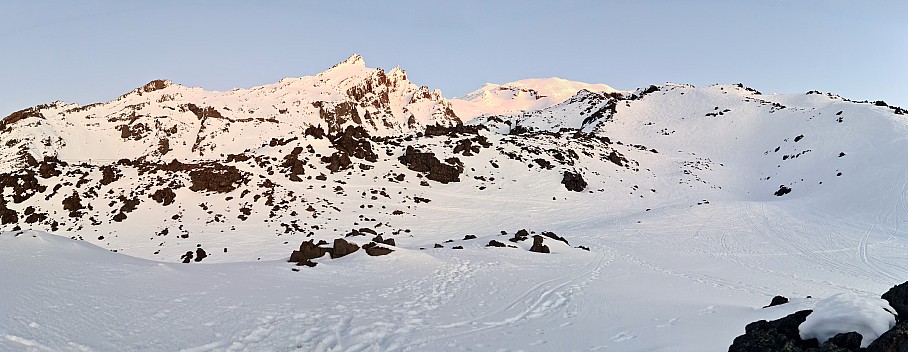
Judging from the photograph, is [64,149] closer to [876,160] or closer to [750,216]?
[750,216]

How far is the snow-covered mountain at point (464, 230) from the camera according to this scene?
808 cm

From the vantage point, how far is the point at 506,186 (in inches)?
1494

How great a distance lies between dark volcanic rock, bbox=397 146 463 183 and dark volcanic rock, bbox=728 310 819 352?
32.1m

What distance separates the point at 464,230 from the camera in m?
27.7

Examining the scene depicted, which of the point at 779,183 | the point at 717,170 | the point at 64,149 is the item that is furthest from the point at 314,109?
the point at 779,183

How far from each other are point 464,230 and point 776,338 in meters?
23.0

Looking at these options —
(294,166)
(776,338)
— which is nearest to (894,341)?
(776,338)

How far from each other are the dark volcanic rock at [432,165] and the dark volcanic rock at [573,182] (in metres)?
9.40

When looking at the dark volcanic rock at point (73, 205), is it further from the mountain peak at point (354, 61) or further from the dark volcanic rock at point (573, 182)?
the mountain peak at point (354, 61)

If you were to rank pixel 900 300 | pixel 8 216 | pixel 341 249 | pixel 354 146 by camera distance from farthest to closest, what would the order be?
pixel 354 146
pixel 8 216
pixel 341 249
pixel 900 300

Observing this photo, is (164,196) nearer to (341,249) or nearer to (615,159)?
(341,249)

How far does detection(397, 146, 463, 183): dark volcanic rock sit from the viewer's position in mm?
37500

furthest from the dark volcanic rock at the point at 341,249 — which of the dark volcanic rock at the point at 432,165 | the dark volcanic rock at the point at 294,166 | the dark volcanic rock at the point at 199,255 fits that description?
the dark volcanic rock at the point at 432,165

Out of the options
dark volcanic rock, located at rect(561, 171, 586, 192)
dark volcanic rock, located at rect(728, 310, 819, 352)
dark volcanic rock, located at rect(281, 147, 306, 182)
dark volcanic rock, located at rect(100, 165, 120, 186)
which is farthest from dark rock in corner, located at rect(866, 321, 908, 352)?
dark volcanic rock, located at rect(100, 165, 120, 186)
